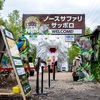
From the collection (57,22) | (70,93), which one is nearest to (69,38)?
(57,22)

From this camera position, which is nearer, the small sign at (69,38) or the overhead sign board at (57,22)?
the overhead sign board at (57,22)

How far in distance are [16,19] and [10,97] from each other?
2623 centimetres

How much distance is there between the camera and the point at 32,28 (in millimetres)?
29359

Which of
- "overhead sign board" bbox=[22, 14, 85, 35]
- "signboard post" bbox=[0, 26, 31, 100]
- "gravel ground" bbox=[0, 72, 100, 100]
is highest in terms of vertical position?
"overhead sign board" bbox=[22, 14, 85, 35]

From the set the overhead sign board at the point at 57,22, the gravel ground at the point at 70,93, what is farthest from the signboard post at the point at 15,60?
the overhead sign board at the point at 57,22

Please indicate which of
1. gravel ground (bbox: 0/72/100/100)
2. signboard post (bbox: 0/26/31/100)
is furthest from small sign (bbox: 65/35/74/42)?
signboard post (bbox: 0/26/31/100)

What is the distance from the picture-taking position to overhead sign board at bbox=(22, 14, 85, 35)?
1134 inches

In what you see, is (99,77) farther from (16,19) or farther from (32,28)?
(16,19)

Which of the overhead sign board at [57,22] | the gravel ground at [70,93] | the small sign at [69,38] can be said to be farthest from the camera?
the small sign at [69,38]

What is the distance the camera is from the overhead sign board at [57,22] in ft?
94.5

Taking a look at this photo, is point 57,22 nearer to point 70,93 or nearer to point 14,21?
point 14,21

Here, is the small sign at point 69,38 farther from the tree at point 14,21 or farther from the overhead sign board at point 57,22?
the tree at point 14,21

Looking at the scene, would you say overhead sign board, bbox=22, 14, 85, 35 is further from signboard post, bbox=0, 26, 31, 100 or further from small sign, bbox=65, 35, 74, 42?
signboard post, bbox=0, 26, 31, 100

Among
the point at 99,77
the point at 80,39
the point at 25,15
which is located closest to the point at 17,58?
the point at 99,77
